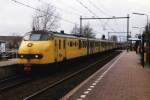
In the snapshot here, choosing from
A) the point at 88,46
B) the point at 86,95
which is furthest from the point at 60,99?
the point at 88,46

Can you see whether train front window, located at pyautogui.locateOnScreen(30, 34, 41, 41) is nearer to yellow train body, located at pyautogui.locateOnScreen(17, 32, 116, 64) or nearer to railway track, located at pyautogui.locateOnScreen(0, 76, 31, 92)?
yellow train body, located at pyautogui.locateOnScreen(17, 32, 116, 64)

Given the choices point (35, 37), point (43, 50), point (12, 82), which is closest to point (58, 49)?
point (35, 37)

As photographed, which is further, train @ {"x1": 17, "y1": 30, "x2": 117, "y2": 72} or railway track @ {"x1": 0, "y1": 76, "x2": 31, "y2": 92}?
train @ {"x1": 17, "y1": 30, "x2": 117, "y2": 72}

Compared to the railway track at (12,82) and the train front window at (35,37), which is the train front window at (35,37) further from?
the railway track at (12,82)

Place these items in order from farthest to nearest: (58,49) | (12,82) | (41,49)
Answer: (58,49)
(41,49)
(12,82)

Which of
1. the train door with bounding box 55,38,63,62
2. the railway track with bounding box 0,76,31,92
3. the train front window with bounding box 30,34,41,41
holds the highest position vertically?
the train front window with bounding box 30,34,41,41

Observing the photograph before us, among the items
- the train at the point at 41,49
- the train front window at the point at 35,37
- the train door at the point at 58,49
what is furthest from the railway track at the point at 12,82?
the train door at the point at 58,49

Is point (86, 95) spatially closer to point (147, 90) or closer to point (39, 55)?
point (147, 90)

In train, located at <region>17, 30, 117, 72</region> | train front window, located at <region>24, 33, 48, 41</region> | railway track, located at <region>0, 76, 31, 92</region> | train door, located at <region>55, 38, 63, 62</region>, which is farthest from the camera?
train door, located at <region>55, 38, 63, 62</region>

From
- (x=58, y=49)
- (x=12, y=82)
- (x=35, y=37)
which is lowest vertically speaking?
(x=12, y=82)

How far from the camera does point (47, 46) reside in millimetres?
24469

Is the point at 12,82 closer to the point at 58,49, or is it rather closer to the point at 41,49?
the point at 41,49

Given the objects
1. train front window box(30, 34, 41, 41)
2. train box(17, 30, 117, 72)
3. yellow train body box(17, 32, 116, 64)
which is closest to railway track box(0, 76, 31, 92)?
train box(17, 30, 117, 72)

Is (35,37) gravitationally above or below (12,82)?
above
